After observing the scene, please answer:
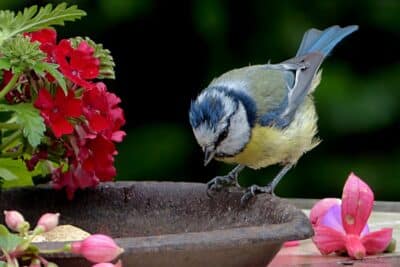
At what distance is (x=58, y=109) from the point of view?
1685 millimetres

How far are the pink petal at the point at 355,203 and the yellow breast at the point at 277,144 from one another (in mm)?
847

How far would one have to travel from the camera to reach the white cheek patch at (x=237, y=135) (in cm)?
261

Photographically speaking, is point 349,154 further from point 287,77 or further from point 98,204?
point 98,204

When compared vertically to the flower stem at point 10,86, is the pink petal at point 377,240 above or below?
below

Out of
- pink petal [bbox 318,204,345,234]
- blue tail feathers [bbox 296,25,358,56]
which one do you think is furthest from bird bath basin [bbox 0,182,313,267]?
blue tail feathers [bbox 296,25,358,56]

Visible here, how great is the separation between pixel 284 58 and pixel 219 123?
0.88 metres

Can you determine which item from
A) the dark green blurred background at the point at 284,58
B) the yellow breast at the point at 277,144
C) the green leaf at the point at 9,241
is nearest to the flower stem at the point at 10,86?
the green leaf at the point at 9,241

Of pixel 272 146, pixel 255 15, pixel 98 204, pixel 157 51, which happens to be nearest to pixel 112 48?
pixel 157 51

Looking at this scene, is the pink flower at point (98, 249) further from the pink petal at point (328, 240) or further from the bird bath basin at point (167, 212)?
the pink petal at point (328, 240)

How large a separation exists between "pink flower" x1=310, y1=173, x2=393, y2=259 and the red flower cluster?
0.37 metres

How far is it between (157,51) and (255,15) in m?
0.37

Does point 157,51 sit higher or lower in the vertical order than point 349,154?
higher

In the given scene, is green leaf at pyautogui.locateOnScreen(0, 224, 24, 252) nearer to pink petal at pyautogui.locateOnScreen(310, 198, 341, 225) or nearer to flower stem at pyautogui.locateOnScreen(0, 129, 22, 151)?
flower stem at pyautogui.locateOnScreen(0, 129, 22, 151)

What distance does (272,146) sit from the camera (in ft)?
8.96
